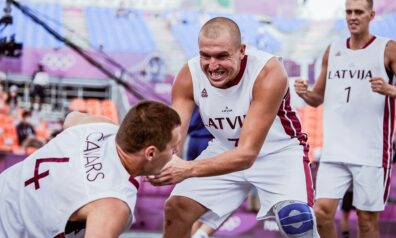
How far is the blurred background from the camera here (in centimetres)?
721

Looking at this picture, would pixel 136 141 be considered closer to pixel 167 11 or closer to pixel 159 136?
pixel 159 136

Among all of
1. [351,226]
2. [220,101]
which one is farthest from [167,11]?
[220,101]

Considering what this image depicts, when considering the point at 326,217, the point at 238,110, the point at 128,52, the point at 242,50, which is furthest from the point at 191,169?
the point at 128,52

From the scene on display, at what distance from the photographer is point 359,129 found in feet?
17.3

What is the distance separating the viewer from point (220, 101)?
4176mm

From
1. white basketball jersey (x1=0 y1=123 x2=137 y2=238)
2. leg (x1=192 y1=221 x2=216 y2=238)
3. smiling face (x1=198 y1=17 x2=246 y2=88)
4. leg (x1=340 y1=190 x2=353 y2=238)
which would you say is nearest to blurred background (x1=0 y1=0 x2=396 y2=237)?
leg (x1=340 y1=190 x2=353 y2=238)

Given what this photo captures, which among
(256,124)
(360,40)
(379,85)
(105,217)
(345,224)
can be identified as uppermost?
(360,40)

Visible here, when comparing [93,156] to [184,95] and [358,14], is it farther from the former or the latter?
[358,14]

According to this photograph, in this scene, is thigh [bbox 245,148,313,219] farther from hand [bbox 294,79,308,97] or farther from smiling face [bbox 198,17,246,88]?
hand [bbox 294,79,308,97]

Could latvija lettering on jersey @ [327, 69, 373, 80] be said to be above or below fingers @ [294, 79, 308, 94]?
above

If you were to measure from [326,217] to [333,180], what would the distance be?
0.87 ft

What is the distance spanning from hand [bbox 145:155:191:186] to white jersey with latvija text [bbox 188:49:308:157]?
0.67 metres

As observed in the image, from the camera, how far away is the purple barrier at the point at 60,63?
23.6 feet

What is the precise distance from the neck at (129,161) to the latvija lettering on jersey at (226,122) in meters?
1.30
